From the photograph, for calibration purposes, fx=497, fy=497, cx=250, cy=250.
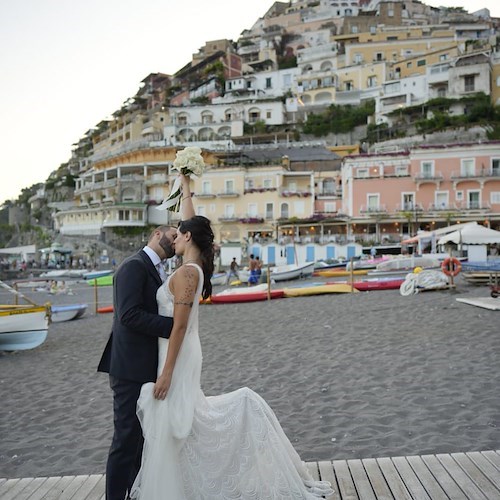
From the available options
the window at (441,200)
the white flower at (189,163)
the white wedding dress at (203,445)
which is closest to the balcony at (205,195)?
the window at (441,200)

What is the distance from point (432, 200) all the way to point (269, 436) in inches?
1593

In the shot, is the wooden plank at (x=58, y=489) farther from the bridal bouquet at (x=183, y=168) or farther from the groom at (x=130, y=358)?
the bridal bouquet at (x=183, y=168)

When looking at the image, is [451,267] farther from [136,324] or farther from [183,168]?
[136,324]

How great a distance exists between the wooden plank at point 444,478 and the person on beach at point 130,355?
6.79ft

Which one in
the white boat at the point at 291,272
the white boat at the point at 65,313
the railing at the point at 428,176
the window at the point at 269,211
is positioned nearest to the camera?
the white boat at the point at 65,313

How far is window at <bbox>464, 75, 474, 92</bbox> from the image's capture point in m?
52.0

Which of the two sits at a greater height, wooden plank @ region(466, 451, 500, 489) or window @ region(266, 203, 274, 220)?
window @ region(266, 203, 274, 220)

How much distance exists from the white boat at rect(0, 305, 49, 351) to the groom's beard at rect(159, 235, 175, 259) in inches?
343

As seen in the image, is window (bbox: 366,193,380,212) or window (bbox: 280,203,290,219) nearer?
window (bbox: 366,193,380,212)

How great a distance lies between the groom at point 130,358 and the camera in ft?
10.0

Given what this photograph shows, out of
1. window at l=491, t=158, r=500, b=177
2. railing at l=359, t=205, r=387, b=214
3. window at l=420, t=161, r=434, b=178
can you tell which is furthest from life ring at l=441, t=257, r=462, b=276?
window at l=491, t=158, r=500, b=177

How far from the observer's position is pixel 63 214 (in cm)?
6116

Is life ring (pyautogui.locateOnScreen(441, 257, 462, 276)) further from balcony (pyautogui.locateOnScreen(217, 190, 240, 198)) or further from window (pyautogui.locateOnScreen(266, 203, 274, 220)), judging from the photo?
balcony (pyautogui.locateOnScreen(217, 190, 240, 198))

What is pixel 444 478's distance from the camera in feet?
11.5
